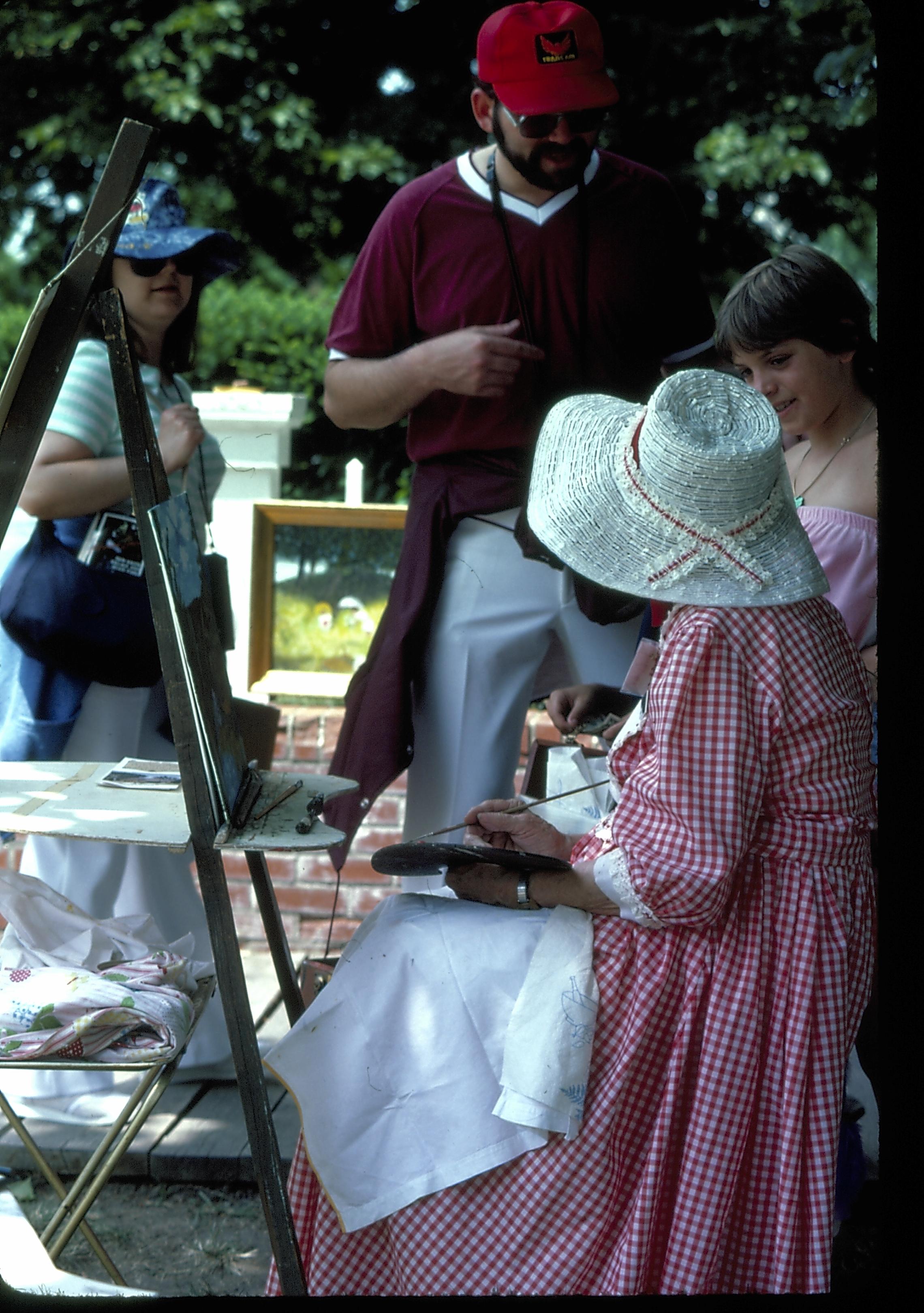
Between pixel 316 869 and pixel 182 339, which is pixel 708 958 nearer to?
pixel 182 339

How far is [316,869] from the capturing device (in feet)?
12.9

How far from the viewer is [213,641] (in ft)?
6.71

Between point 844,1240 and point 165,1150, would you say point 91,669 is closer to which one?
point 165,1150

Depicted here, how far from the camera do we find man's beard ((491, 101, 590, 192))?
95.2 inches

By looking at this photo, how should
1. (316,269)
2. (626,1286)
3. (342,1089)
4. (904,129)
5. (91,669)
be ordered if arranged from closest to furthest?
(904,129)
(626,1286)
(342,1089)
(91,669)
(316,269)

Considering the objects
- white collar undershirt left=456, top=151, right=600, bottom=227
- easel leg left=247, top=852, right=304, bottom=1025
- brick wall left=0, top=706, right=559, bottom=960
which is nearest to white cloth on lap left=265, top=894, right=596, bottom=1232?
easel leg left=247, top=852, right=304, bottom=1025

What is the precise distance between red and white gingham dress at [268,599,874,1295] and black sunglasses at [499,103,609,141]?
1.11 metres

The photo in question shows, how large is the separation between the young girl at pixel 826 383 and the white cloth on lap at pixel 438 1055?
84 centimetres

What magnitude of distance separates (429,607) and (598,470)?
0.77 metres

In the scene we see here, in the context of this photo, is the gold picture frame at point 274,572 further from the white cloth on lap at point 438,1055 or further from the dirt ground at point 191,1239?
the white cloth on lap at point 438,1055

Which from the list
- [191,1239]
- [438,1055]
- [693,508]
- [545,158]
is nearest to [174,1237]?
[191,1239]

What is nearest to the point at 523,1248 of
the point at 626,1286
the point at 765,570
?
the point at 626,1286

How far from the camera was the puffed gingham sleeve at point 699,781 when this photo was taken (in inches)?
66.7

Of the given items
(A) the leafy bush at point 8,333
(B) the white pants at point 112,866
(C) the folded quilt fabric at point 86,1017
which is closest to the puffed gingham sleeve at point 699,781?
(C) the folded quilt fabric at point 86,1017
